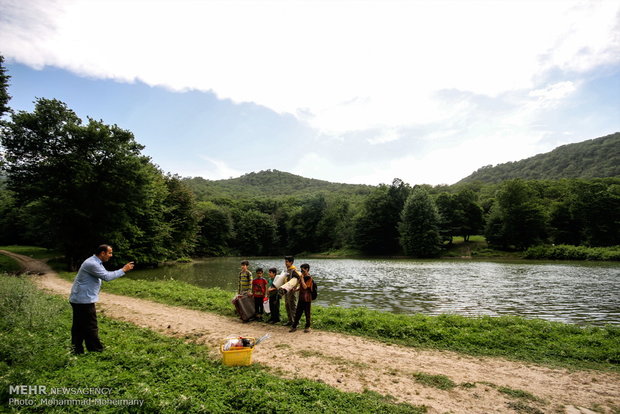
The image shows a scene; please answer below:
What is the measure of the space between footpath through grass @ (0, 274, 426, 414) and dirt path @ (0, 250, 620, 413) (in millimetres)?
779

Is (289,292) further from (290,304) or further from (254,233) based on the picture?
(254,233)

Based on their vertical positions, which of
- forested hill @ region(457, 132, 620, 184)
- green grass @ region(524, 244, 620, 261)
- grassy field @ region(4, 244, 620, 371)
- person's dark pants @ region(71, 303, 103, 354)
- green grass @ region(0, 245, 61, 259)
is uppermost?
forested hill @ region(457, 132, 620, 184)

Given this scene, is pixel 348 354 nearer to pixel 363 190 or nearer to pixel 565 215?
pixel 565 215

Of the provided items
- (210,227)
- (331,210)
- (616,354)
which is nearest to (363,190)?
(331,210)

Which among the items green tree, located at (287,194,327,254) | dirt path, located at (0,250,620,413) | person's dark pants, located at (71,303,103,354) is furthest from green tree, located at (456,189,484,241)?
person's dark pants, located at (71,303,103,354)

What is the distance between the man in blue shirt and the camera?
748cm

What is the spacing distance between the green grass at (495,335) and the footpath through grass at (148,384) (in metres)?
4.79

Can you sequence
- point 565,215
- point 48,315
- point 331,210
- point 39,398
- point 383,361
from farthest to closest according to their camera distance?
1. point 331,210
2. point 565,215
3. point 48,315
4. point 383,361
5. point 39,398

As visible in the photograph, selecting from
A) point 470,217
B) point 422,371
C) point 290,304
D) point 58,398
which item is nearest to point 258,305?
point 290,304

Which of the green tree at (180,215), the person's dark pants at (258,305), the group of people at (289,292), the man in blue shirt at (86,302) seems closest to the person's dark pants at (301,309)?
the group of people at (289,292)

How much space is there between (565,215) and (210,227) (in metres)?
87.2

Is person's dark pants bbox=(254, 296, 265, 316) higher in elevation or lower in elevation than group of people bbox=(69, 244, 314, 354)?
lower

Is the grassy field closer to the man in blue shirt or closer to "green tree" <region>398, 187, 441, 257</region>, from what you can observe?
the man in blue shirt

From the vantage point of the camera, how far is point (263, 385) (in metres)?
6.21
